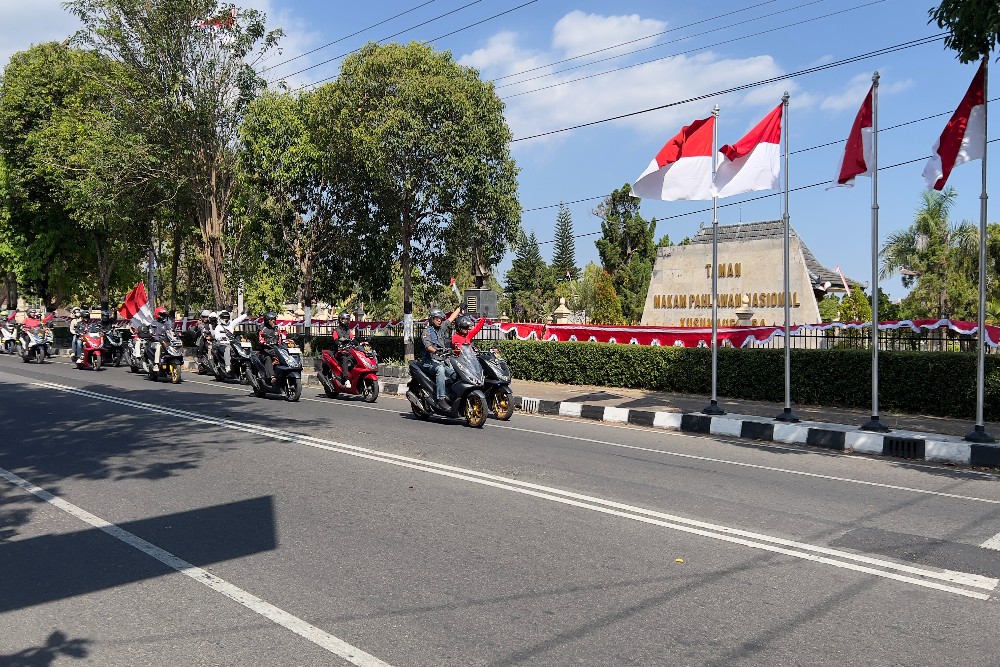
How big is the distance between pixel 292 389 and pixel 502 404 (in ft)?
15.3

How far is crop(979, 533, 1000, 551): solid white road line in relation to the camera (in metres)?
5.56

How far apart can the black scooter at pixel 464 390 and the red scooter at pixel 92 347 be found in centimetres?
1489

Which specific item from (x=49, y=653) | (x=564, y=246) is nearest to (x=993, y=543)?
(x=49, y=653)

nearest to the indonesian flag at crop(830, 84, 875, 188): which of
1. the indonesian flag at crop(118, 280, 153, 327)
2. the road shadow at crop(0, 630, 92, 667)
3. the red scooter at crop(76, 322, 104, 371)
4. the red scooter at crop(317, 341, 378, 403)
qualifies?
the red scooter at crop(317, 341, 378, 403)

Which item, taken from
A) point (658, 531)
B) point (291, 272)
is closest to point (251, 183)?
point (291, 272)

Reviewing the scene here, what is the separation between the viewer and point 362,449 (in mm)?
9219

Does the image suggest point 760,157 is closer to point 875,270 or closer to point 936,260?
point 875,270

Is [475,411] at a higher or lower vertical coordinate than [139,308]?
lower

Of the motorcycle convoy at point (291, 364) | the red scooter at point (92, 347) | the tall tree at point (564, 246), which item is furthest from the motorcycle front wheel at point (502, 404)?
the tall tree at point (564, 246)

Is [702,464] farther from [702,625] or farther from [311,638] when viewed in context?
[311,638]

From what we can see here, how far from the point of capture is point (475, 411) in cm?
1178

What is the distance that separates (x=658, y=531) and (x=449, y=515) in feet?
5.30

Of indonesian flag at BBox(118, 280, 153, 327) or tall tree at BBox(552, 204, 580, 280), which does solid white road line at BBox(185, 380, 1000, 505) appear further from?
tall tree at BBox(552, 204, 580, 280)

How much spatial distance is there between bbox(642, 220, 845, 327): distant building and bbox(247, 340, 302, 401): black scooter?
14310 millimetres
